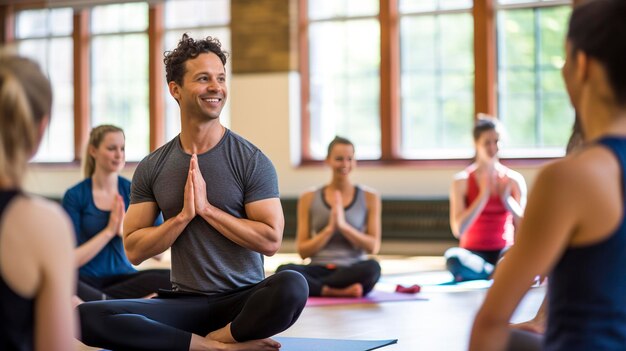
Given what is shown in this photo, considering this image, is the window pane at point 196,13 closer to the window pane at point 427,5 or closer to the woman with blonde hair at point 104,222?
the window pane at point 427,5

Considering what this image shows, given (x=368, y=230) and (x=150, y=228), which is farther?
(x=368, y=230)

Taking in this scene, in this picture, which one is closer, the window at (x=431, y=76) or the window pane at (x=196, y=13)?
the window at (x=431, y=76)

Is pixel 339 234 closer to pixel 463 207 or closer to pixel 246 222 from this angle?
pixel 463 207

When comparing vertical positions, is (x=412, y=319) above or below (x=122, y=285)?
below

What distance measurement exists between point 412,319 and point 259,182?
4.91 feet

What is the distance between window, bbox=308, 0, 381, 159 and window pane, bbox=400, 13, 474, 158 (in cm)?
30

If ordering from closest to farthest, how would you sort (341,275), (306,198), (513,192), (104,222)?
(104,222) → (341,275) → (306,198) → (513,192)

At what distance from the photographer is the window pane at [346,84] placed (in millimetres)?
9000

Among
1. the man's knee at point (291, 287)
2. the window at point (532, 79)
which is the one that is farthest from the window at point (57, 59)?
the man's knee at point (291, 287)

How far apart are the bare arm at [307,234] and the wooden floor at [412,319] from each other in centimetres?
49

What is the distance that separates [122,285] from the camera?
4.30 meters

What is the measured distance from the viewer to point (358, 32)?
9.05 metres

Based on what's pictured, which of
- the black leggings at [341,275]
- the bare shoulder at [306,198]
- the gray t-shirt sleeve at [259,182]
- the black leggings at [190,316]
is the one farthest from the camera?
the bare shoulder at [306,198]

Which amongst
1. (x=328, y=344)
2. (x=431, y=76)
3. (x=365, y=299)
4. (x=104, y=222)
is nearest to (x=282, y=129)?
(x=431, y=76)
